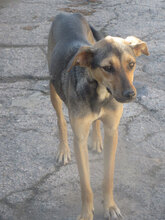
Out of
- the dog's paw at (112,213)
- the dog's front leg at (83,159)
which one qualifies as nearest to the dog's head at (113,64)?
the dog's front leg at (83,159)

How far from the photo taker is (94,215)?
2.99m

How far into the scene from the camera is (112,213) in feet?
9.61

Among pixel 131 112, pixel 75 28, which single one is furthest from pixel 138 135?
pixel 75 28

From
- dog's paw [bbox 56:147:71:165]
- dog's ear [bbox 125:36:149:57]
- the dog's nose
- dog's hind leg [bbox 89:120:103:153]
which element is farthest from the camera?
dog's hind leg [bbox 89:120:103:153]

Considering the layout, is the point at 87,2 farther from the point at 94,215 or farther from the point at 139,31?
the point at 94,215

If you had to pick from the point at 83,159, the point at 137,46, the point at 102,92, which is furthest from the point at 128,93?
the point at 83,159

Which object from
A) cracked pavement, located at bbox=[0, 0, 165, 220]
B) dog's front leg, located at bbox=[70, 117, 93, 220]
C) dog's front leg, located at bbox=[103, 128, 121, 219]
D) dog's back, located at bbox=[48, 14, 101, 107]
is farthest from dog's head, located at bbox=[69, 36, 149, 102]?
cracked pavement, located at bbox=[0, 0, 165, 220]

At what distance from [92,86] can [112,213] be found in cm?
103

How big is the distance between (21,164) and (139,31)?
143 inches

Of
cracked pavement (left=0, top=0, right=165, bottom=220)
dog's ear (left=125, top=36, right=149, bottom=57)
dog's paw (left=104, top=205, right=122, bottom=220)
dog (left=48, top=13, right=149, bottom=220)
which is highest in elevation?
dog's ear (left=125, top=36, right=149, bottom=57)

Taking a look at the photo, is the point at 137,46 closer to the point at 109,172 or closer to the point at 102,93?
the point at 102,93

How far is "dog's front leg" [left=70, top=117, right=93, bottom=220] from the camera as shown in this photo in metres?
2.78

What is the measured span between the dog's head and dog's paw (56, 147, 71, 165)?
4.02ft

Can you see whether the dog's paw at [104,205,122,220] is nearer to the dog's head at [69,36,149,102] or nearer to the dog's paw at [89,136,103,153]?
the dog's paw at [89,136,103,153]
